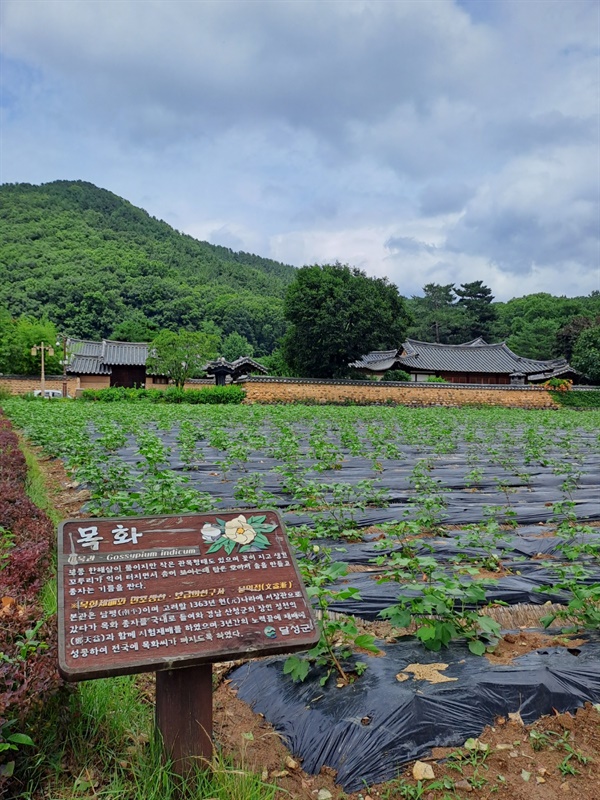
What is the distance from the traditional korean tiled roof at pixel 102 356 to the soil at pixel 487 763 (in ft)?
127

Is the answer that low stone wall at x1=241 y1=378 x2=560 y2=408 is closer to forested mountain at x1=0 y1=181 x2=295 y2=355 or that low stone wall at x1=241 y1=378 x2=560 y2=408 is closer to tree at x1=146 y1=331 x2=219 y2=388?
tree at x1=146 y1=331 x2=219 y2=388

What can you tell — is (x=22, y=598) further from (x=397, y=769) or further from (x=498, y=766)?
(x=498, y=766)

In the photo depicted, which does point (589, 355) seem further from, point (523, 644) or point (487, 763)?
point (487, 763)

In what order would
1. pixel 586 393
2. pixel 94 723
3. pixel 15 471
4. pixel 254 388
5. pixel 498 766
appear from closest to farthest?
pixel 498 766 < pixel 94 723 < pixel 15 471 < pixel 254 388 < pixel 586 393

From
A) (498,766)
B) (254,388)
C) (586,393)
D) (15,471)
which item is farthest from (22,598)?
(586,393)

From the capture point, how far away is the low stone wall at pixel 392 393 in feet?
91.6

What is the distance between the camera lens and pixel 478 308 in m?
53.5

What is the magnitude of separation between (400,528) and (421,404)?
26.2m

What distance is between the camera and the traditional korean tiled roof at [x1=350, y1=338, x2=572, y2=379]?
119ft

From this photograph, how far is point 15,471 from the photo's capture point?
6344mm

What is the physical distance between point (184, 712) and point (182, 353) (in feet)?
92.5

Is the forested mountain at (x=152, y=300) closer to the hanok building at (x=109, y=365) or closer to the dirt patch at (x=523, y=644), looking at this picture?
the hanok building at (x=109, y=365)

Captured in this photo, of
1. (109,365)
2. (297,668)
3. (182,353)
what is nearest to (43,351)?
(109,365)

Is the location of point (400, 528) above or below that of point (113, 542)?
below
